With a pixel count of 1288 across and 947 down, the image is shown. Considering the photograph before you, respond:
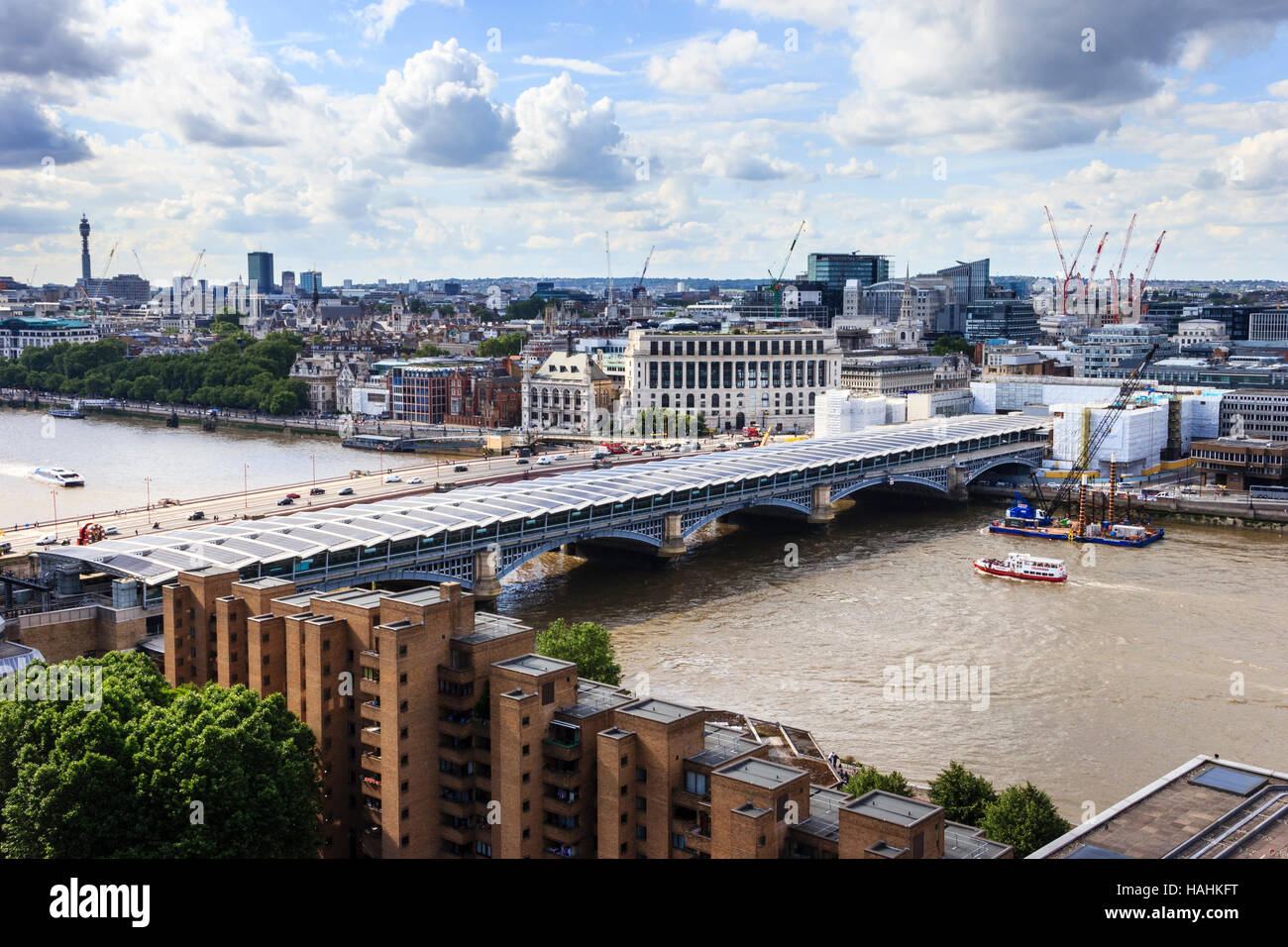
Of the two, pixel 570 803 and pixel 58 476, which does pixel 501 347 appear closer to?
pixel 58 476

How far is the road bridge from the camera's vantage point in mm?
26000

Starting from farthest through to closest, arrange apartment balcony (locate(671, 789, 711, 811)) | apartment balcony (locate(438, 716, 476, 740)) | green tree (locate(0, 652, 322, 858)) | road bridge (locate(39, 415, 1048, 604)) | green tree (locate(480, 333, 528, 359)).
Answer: green tree (locate(480, 333, 528, 359)), road bridge (locate(39, 415, 1048, 604)), apartment balcony (locate(438, 716, 476, 740)), green tree (locate(0, 652, 322, 858)), apartment balcony (locate(671, 789, 711, 811))

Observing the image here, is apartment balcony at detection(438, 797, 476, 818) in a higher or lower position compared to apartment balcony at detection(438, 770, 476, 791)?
lower

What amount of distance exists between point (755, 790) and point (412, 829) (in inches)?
201

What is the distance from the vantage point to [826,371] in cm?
7188

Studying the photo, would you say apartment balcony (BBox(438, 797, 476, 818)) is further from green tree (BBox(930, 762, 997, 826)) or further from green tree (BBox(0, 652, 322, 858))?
green tree (BBox(930, 762, 997, 826))

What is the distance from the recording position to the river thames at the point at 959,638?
21578mm

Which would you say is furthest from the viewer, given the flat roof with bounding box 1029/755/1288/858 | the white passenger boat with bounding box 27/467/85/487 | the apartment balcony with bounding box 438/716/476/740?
the white passenger boat with bounding box 27/467/85/487

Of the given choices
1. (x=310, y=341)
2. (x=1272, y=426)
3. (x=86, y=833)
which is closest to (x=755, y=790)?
(x=86, y=833)

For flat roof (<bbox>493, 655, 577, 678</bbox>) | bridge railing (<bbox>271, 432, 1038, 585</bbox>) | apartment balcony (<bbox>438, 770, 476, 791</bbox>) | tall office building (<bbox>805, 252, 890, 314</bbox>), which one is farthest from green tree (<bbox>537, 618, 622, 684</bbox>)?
tall office building (<bbox>805, 252, 890, 314</bbox>)

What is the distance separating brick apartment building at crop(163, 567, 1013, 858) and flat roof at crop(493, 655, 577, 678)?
0.03 metres

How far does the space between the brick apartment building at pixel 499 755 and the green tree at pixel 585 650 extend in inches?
113

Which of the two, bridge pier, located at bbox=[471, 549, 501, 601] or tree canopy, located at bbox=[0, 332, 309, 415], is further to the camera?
tree canopy, located at bbox=[0, 332, 309, 415]
